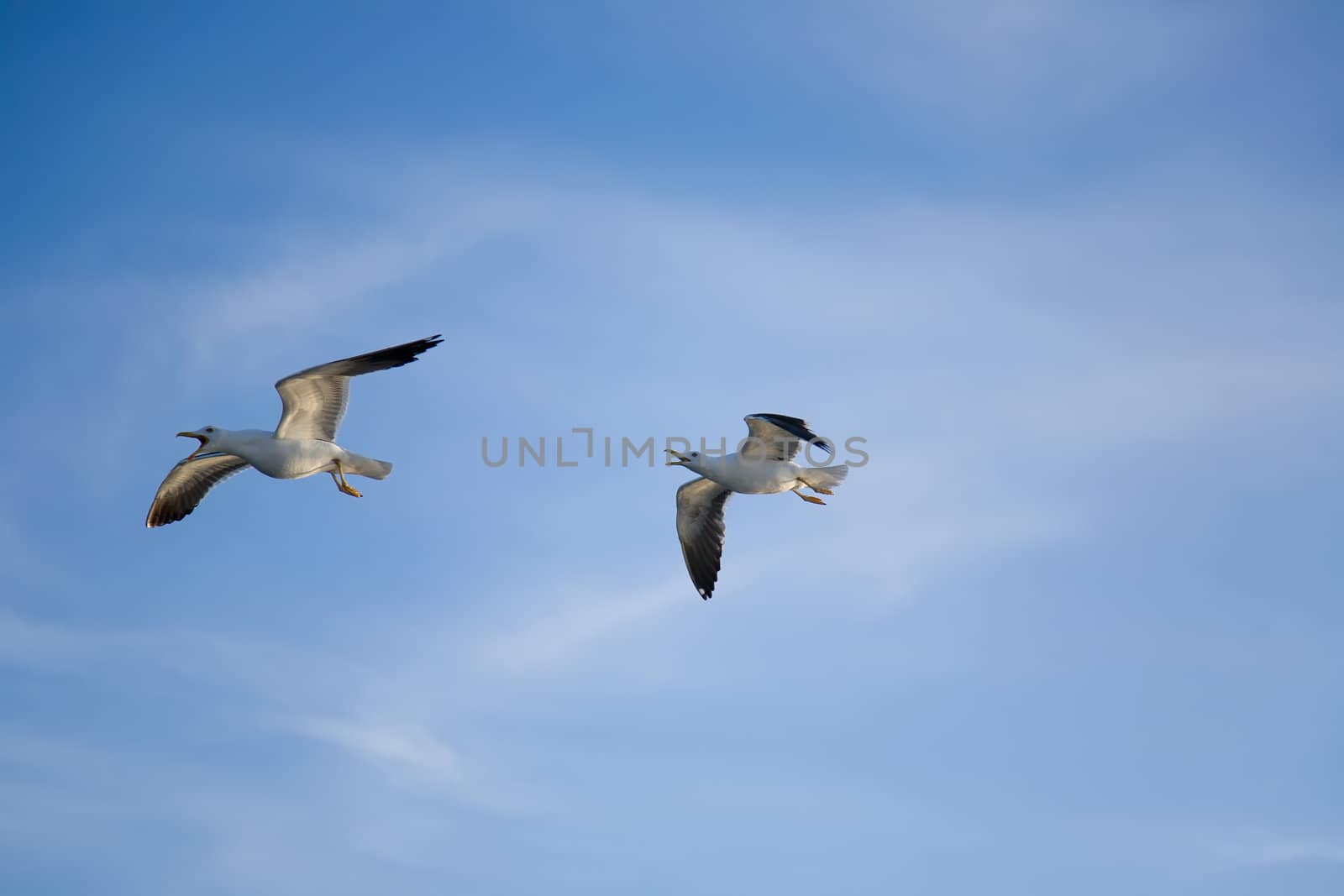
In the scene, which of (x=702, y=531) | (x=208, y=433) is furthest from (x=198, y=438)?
(x=702, y=531)

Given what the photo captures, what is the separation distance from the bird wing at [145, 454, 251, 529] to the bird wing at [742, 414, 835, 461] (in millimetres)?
8546

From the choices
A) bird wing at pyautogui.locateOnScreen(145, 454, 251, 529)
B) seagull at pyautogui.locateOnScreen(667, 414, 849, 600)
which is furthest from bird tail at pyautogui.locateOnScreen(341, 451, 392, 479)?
seagull at pyautogui.locateOnScreen(667, 414, 849, 600)

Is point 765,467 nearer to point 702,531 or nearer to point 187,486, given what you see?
point 702,531

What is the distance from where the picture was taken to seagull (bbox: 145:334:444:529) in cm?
2041

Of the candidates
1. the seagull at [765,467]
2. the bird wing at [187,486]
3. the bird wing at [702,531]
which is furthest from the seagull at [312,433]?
the bird wing at [702,531]

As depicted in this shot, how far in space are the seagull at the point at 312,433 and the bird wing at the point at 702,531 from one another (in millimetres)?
5638

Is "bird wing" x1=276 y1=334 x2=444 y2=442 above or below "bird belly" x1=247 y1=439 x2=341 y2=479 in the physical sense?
above

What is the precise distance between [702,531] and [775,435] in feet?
10.6

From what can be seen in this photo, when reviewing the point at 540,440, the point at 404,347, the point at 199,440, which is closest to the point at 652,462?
the point at 540,440

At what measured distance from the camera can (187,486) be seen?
929 inches

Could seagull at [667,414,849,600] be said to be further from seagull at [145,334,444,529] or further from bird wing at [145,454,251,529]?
bird wing at [145,454,251,529]

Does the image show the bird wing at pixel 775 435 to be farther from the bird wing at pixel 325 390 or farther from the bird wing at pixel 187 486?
the bird wing at pixel 187 486

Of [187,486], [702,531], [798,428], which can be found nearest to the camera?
[798,428]

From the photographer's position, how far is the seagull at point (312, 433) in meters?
20.4
